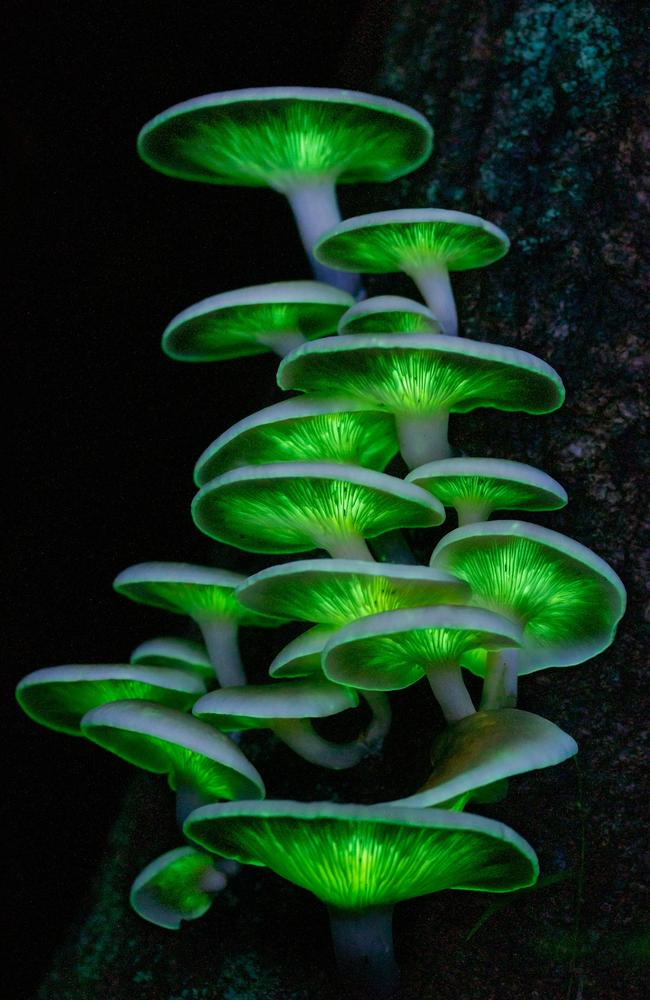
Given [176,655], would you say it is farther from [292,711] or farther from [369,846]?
[369,846]

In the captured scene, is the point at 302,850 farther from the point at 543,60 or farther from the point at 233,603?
the point at 543,60

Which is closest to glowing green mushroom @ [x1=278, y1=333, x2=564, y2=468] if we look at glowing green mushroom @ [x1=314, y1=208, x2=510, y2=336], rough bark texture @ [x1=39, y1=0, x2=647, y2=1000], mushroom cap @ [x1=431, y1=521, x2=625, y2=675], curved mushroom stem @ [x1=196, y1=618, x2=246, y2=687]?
rough bark texture @ [x1=39, y1=0, x2=647, y2=1000]

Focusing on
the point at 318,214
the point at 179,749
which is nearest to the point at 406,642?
the point at 179,749

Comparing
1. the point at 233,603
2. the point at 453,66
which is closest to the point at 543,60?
the point at 453,66

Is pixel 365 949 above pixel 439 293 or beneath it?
beneath

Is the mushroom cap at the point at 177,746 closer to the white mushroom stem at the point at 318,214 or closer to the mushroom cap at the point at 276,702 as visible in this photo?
the mushroom cap at the point at 276,702

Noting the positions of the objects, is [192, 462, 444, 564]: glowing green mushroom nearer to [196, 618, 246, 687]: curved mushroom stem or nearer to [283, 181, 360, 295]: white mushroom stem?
[196, 618, 246, 687]: curved mushroom stem
